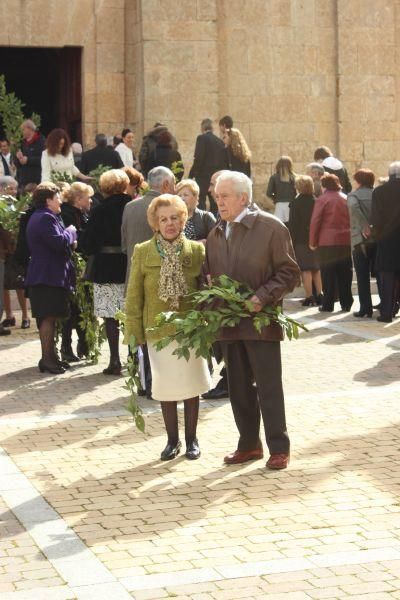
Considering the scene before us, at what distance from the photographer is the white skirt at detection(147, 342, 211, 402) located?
9023mm

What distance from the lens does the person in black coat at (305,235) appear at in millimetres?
18109

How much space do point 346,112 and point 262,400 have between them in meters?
15.1

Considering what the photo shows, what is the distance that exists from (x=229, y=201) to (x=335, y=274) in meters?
8.95

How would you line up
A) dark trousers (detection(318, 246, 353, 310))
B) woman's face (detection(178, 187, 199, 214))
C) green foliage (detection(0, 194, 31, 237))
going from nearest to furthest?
woman's face (detection(178, 187, 199, 214)), green foliage (detection(0, 194, 31, 237)), dark trousers (detection(318, 246, 353, 310))

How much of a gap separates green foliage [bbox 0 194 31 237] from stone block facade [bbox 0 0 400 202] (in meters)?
6.38

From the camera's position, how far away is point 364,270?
17.1 metres

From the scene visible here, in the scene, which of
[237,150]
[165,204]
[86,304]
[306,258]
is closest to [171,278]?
[165,204]

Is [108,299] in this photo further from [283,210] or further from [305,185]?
[283,210]

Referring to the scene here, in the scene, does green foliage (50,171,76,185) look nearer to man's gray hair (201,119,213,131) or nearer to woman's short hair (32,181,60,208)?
woman's short hair (32,181,60,208)

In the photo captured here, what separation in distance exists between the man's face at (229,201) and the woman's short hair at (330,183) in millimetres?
8710

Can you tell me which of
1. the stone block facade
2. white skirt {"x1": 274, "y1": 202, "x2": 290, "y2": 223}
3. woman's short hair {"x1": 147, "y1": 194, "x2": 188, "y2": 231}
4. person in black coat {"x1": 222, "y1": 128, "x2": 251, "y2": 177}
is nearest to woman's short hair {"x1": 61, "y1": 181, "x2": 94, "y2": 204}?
woman's short hair {"x1": 147, "y1": 194, "x2": 188, "y2": 231}

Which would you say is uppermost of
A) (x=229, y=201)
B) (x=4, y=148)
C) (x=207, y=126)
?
(x=207, y=126)

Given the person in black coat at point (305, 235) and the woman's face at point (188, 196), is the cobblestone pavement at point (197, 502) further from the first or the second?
the person in black coat at point (305, 235)

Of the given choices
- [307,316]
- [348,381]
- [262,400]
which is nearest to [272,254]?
[262,400]
